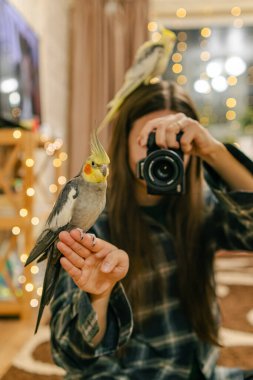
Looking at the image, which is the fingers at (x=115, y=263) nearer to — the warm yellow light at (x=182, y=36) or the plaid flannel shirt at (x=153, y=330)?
the plaid flannel shirt at (x=153, y=330)

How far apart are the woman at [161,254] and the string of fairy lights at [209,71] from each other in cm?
272

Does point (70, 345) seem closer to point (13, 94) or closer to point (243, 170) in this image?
point (243, 170)

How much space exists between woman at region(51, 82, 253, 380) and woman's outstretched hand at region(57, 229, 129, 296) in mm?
155

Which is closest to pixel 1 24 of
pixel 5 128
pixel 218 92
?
pixel 5 128

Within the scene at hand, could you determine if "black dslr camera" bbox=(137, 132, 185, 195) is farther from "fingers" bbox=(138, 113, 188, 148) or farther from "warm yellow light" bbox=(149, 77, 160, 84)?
"warm yellow light" bbox=(149, 77, 160, 84)

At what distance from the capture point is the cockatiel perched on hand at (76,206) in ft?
1.32

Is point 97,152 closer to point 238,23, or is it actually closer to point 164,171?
point 164,171

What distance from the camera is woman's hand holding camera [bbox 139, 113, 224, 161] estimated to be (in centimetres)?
66

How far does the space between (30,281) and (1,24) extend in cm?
109

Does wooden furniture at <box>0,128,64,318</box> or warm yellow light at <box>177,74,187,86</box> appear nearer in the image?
wooden furniture at <box>0,128,64,318</box>

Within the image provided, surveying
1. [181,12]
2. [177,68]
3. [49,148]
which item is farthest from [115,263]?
[181,12]

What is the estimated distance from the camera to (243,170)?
797mm

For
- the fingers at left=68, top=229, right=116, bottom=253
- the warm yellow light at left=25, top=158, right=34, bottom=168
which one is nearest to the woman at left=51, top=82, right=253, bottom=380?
the fingers at left=68, top=229, right=116, bottom=253

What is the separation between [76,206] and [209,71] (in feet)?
11.2
